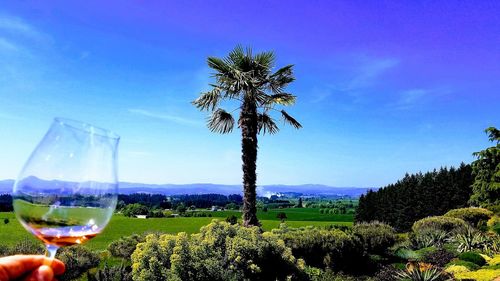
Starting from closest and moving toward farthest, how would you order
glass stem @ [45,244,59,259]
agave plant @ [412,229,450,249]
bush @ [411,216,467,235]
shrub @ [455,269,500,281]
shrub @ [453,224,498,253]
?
1. glass stem @ [45,244,59,259]
2. shrub @ [455,269,500,281]
3. shrub @ [453,224,498,253]
4. agave plant @ [412,229,450,249]
5. bush @ [411,216,467,235]

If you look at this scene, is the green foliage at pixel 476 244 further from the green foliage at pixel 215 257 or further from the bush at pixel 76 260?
the bush at pixel 76 260

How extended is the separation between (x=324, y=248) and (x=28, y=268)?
15334 mm

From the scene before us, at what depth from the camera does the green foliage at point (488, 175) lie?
3600 centimetres

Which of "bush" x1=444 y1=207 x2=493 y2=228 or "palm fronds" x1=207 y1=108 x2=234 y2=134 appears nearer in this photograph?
"palm fronds" x1=207 y1=108 x2=234 y2=134

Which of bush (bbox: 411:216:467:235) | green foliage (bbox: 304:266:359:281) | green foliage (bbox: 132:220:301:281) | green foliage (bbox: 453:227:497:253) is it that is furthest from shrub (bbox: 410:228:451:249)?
green foliage (bbox: 132:220:301:281)

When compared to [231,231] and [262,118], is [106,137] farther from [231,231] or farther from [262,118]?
[262,118]

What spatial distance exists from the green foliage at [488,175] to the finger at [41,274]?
39505mm

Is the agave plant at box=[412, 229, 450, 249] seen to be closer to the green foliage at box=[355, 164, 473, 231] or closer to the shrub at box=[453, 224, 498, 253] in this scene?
the shrub at box=[453, 224, 498, 253]

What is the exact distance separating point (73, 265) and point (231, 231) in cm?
709

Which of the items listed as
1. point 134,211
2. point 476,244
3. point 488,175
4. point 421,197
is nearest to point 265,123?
Result: point 476,244

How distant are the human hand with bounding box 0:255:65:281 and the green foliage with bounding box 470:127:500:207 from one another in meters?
39.5

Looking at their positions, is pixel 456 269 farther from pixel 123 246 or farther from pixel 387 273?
pixel 123 246

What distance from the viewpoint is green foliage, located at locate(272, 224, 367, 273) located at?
51.5 feet

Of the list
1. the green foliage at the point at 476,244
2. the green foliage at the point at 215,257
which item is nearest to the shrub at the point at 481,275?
the green foliage at the point at 215,257
